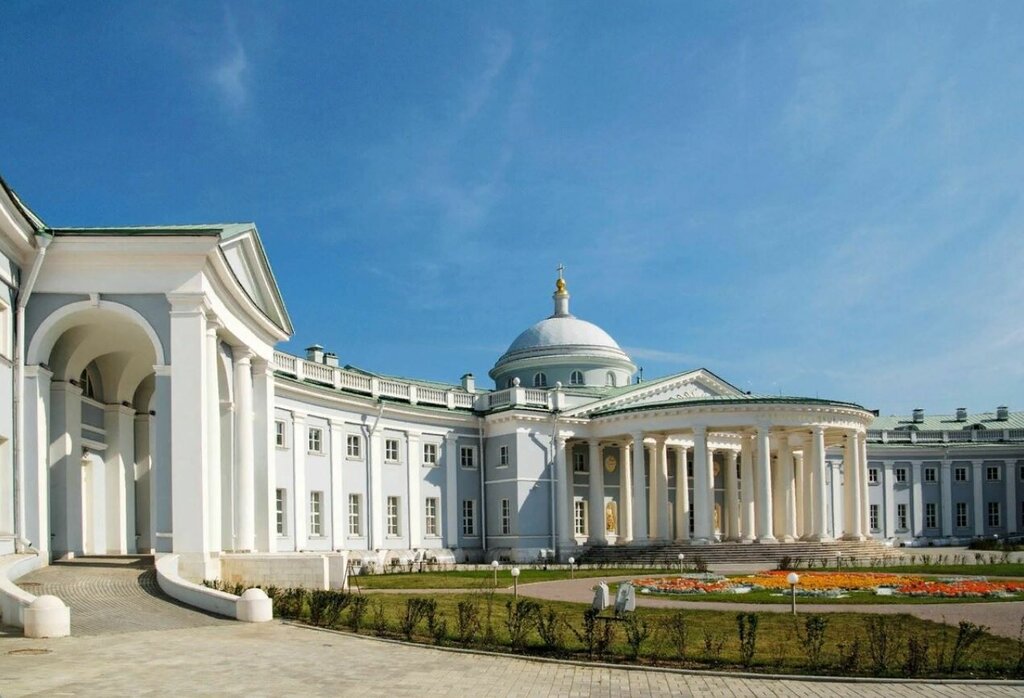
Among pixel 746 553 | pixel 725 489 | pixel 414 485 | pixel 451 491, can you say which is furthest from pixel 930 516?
pixel 414 485

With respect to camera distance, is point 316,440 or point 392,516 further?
point 392,516

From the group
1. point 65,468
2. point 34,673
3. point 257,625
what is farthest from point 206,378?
point 34,673

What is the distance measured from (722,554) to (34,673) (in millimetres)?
42757

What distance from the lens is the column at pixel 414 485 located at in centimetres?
5544

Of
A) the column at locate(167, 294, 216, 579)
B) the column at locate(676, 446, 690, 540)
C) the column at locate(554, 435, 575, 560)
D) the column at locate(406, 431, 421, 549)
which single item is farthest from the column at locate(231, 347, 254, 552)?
the column at locate(676, 446, 690, 540)

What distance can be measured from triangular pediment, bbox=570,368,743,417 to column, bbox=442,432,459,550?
23.6 feet

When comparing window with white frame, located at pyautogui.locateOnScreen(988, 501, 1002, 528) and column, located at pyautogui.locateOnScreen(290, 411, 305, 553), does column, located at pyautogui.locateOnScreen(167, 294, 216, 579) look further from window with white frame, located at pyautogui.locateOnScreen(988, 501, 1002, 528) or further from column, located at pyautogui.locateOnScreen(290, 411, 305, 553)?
window with white frame, located at pyautogui.locateOnScreen(988, 501, 1002, 528)

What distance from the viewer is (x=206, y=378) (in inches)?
1056

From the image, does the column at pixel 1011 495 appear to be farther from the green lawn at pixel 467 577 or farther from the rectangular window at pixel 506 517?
the green lawn at pixel 467 577

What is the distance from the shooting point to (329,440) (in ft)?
167

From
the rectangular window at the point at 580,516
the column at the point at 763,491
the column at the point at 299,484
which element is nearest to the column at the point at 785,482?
the column at the point at 763,491

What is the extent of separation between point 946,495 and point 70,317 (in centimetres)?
6749

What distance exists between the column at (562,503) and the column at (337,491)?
13231 millimetres

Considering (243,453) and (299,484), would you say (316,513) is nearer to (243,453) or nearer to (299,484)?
(299,484)
